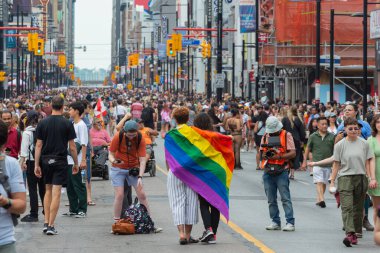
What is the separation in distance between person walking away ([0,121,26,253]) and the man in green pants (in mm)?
8593

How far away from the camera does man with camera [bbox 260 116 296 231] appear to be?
14008 millimetres

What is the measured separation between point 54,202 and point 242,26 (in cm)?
5755

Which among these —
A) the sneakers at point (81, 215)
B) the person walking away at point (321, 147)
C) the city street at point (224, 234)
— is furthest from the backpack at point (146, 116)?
the sneakers at point (81, 215)

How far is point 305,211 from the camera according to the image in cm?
1730

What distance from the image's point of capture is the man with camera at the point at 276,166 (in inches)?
551

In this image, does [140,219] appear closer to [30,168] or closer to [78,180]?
[78,180]

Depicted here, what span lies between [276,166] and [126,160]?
74.9 inches

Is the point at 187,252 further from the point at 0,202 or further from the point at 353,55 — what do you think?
the point at 353,55

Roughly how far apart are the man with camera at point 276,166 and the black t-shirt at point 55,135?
2478mm

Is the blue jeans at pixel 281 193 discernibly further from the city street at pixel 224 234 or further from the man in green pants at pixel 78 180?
the man in green pants at pixel 78 180

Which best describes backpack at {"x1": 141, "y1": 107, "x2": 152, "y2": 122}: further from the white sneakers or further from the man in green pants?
the white sneakers

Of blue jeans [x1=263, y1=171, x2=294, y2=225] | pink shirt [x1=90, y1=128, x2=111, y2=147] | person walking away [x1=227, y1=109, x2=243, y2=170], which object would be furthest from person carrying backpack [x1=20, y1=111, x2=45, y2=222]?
person walking away [x1=227, y1=109, x2=243, y2=170]

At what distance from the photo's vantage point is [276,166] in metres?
14.0

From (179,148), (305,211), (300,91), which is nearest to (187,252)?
(179,148)
